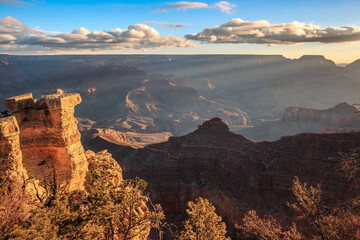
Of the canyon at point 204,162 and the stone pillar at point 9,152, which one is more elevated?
the stone pillar at point 9,152

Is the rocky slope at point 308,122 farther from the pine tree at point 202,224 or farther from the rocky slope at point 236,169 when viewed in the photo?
the pine tree at point 202,224

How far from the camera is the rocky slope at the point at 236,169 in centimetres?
3788

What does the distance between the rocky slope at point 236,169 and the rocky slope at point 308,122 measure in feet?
181

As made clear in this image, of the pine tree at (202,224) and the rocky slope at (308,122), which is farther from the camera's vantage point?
the rocky slope at (308,122)

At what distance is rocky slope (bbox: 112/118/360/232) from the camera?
124 feet

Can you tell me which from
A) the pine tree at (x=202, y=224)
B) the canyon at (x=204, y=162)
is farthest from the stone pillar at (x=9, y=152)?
the pine tree at (x=202, y=224)

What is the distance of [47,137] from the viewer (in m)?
17.4

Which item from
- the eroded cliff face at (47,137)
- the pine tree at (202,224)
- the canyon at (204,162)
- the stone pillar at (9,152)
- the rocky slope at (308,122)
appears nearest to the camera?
the stone pillar at (9,152)

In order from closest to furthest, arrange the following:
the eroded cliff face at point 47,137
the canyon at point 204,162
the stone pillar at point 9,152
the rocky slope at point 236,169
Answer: the stone pillar at point 9,152 → the eroded cliff face at point 47,137 → the canyon at point 204,162 → the rocky slope at point 236,169

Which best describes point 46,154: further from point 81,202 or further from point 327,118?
point 327,118

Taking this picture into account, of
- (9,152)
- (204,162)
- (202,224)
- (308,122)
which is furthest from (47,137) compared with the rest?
(308,122)

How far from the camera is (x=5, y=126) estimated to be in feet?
40.8

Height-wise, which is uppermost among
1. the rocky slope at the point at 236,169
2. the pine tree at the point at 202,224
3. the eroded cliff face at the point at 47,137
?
the eroded cliff face at the point at 47,137

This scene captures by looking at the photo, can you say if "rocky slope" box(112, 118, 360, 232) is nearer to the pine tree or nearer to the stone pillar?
the pine tree
